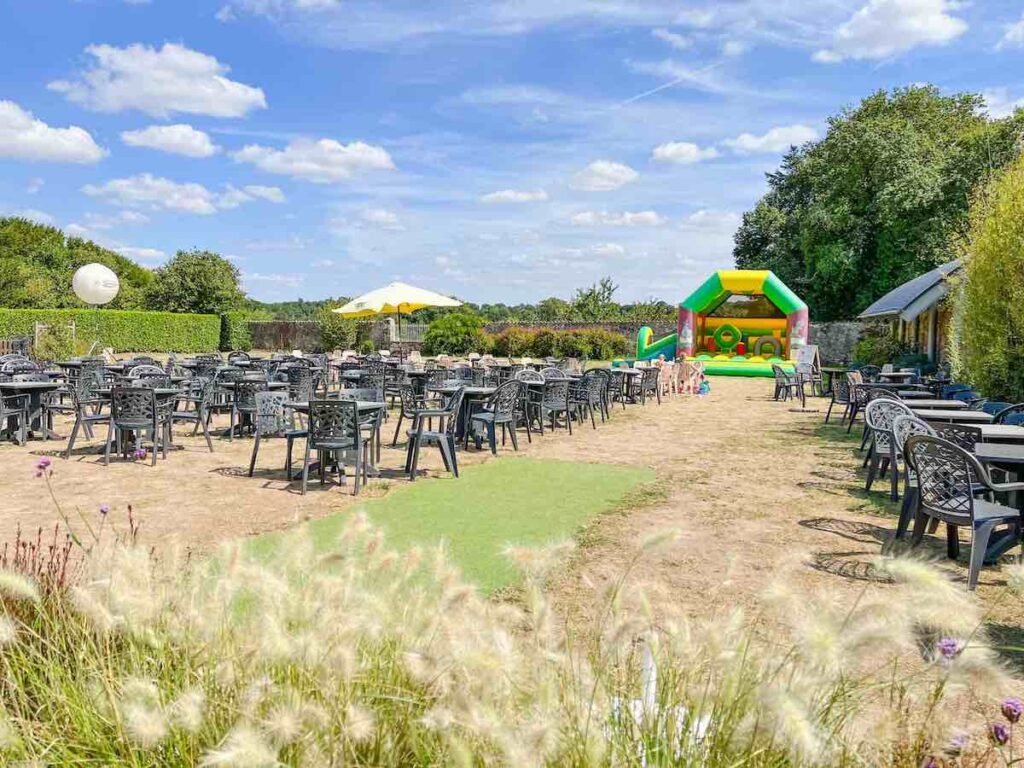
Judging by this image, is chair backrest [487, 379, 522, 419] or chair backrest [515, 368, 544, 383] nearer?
chair backrest [487, 379, 522, 419]

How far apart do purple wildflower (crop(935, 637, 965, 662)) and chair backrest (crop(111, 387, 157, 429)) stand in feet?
24.1

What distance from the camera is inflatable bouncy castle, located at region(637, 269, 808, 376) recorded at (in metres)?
23.2

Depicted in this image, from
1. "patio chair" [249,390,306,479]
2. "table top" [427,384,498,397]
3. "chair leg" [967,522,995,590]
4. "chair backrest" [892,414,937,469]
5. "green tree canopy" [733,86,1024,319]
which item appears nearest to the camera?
"chair leg" [967,522,995,590]

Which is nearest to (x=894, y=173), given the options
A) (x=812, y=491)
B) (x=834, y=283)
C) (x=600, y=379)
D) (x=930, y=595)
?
(x=834, y=283)

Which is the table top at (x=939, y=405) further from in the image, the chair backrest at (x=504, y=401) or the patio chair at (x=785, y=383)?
the patio chair at (x=785, y=383)

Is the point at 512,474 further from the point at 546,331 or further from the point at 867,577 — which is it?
the point at 546,331

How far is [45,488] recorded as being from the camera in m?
6.45

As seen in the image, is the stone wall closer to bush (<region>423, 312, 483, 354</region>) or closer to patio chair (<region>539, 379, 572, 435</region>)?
bush (<region>423, 312, 483, 354</region>)

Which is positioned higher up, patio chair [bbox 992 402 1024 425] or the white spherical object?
the white spherical object

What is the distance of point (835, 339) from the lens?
29.2 m

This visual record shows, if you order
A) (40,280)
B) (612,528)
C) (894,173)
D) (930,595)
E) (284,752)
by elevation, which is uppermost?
(894,173)

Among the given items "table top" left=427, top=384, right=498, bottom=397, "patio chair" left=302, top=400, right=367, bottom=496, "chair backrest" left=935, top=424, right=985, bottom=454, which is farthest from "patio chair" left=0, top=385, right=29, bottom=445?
"chair backrest" left=935, top=424, right=985, bottom=454

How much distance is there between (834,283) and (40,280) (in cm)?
3170

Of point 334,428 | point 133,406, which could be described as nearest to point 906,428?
point 334,428
